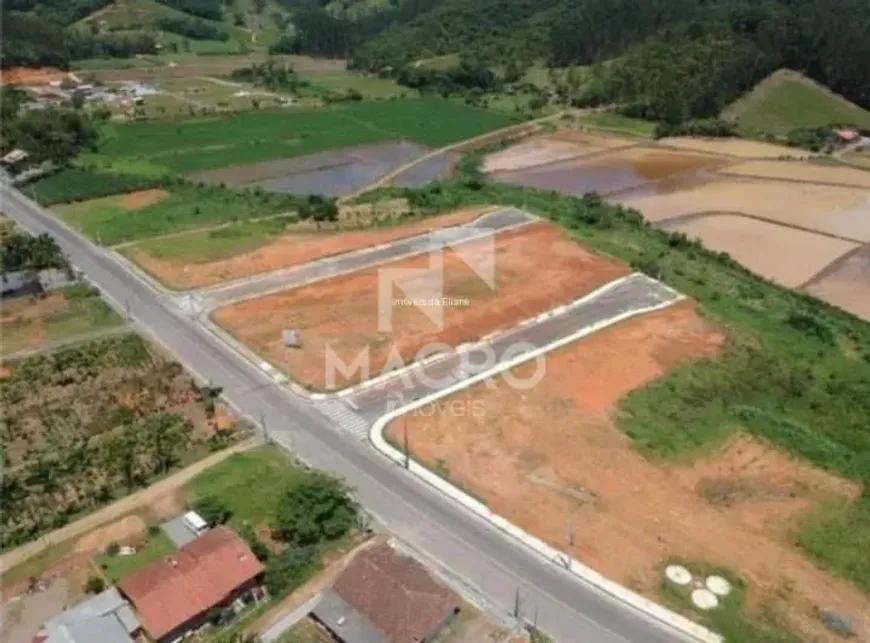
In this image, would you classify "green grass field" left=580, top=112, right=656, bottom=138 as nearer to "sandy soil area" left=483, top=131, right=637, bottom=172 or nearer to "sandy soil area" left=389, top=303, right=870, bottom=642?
"sandy soil area" left=483, top=131, right=637, bottom=172

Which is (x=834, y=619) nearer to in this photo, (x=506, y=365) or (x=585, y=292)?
(x=506, y=365)

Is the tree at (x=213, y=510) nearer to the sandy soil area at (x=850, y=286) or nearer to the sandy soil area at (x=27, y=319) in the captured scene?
the sandy soil area at (x=27, y=319)

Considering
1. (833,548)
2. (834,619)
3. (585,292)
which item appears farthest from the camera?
(585,292)

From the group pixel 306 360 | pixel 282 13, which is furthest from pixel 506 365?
pixel 282 13

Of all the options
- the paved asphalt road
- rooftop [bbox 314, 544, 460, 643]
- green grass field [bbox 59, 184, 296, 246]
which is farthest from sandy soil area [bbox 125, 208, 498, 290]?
rooftop [bbox 314, 544, 460, 643]

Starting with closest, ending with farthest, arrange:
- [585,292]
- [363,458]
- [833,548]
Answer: [833,548]
[363,458]
[585,292]
